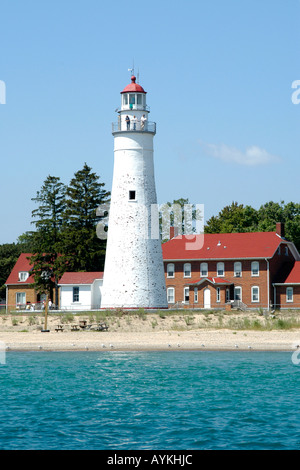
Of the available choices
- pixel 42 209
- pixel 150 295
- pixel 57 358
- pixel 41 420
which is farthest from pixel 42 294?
pixel 41 420

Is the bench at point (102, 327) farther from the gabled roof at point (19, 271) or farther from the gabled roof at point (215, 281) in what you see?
the gabled roof at point (19, 271)

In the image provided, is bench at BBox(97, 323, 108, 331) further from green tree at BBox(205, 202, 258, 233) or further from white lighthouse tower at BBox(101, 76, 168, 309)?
green tree at BBox(205, 202, 258, 233)

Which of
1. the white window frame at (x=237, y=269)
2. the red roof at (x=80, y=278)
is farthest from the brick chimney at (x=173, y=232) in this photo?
the red roof at (x=80, y=278)

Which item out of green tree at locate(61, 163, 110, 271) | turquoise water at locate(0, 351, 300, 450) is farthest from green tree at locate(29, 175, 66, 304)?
turquoise water at locate(0, 351, 300, 450)

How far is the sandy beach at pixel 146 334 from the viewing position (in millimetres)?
39781

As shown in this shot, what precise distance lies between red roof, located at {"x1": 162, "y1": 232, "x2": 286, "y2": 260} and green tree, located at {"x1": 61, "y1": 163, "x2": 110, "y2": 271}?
21.0ft

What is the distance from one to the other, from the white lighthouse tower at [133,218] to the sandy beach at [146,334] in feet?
8.71

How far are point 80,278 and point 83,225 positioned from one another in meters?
10.3

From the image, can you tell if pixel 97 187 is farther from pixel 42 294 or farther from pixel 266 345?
pixel 266 345

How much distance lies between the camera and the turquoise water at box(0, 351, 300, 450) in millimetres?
21469

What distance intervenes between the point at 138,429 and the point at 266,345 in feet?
57.1

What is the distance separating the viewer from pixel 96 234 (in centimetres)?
7169
